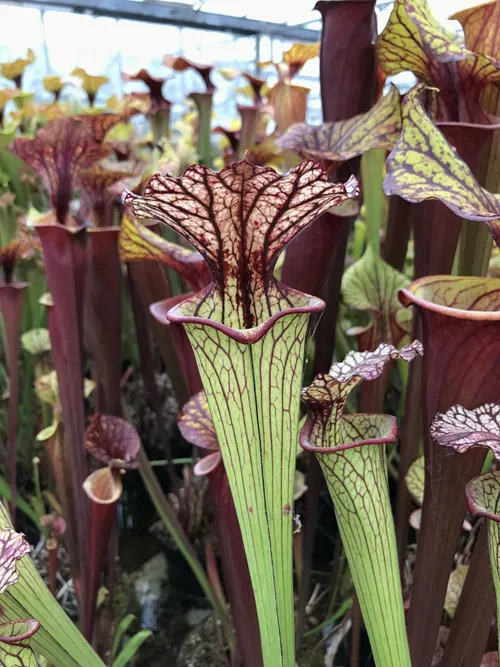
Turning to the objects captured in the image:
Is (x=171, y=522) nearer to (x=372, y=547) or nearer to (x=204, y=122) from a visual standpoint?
(x=372, y=547)

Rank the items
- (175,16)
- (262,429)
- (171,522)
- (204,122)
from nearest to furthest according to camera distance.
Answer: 1. (262,429)
2. (171,522)
3. (204,122)
4. (175,16)

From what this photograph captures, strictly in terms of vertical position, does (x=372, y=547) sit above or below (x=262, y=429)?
below

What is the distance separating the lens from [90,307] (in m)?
0.82

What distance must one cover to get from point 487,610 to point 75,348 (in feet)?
1.91

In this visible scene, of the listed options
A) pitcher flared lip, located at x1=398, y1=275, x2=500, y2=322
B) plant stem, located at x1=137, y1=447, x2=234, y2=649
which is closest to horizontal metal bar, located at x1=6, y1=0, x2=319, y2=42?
plant stem, located at x1=137, y1=447, x2=234, y2=649

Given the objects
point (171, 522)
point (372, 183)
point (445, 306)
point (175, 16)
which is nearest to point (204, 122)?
point (372, 183)

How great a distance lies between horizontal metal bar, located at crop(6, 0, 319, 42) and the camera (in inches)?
183

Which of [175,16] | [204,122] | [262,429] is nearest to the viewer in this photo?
[262,429]

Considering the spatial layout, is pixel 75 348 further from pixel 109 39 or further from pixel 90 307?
pixel 109 39

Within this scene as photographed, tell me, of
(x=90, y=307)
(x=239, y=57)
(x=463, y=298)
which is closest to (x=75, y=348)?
(x=90, y=307)

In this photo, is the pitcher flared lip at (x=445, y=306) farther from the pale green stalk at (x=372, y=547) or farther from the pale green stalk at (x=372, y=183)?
the pale green stalk at (x=372, y=183)

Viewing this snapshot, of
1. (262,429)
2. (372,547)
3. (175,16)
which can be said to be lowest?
(372,547)

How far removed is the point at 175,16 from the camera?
546 cm

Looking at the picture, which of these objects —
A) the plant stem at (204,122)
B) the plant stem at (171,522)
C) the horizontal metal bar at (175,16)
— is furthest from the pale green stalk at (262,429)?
the horizontal metal bar at (175,16)
